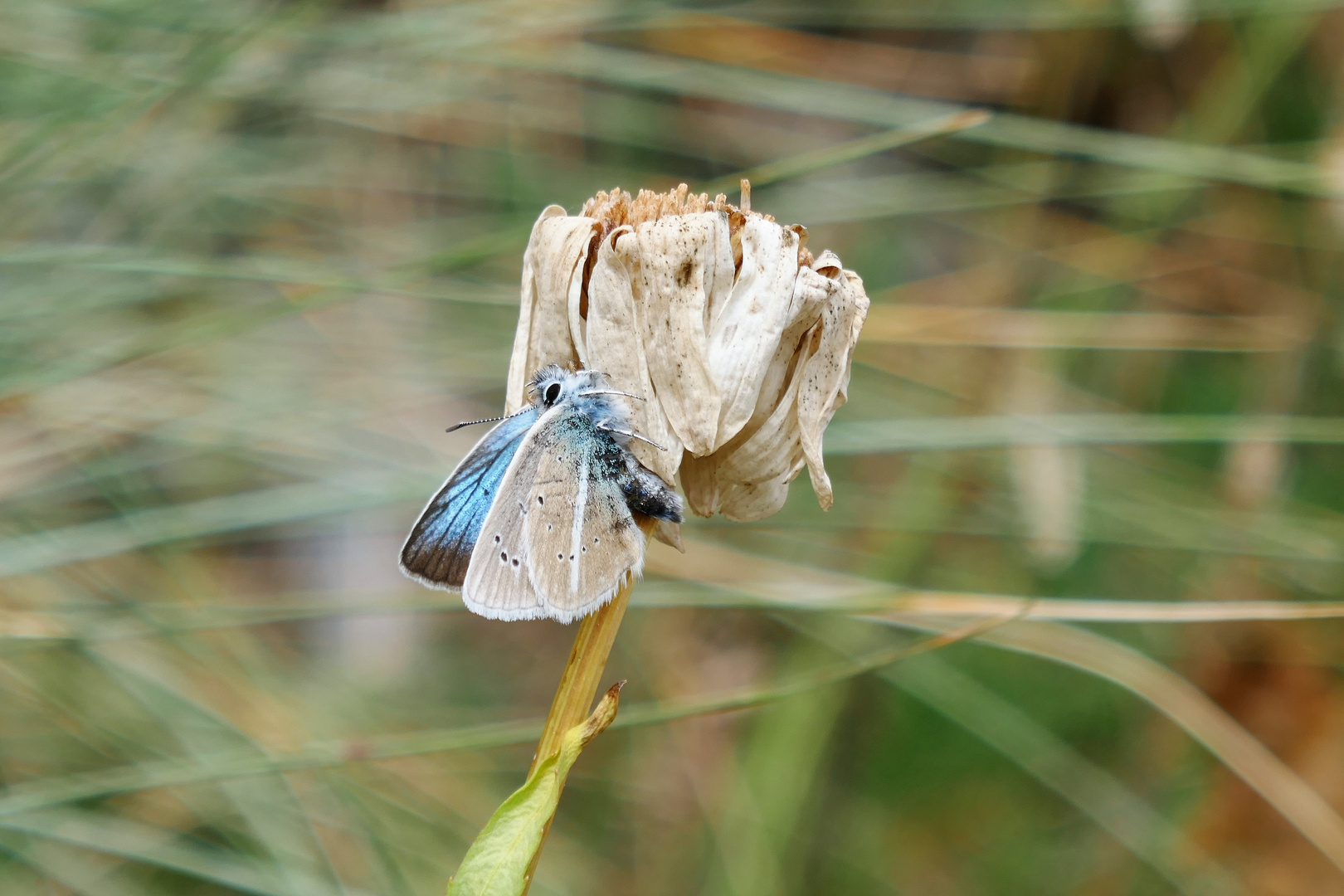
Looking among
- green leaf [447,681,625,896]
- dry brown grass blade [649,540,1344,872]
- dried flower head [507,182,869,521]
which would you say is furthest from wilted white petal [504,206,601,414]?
dry brown grass blade [649,540,1344,872]

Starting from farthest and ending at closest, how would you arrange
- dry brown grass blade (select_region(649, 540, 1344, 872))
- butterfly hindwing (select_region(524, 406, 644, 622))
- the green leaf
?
dry brown grass blade (select_region(649, 540, 1344, 872)) < butterfly hindwing (select_region(524, 406, 644, 622)) < the green leaf

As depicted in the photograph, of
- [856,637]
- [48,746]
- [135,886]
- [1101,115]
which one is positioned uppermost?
[1101,115]

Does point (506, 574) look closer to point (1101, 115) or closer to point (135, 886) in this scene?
point (135, 886)

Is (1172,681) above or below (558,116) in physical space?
below

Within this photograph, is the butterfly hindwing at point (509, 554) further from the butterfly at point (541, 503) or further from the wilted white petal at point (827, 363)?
the wilted white petal at point (827, 363)

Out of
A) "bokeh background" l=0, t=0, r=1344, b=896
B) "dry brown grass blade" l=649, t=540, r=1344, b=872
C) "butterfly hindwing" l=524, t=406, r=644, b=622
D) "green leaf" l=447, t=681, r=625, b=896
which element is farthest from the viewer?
"bokeh background" l=0, t=0, r=1344, b=896

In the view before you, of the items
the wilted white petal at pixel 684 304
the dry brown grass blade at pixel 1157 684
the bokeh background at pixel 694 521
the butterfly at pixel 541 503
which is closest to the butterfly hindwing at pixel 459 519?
the butterfly at pixel 541 503

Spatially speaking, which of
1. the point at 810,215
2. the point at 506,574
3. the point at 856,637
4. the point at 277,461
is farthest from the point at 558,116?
the point at 506,574

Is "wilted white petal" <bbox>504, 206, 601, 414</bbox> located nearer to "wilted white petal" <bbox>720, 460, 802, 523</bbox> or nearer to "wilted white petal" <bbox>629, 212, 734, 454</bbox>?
"wilted white petal" <bbox>629, 212, 734, 454</bbox>
